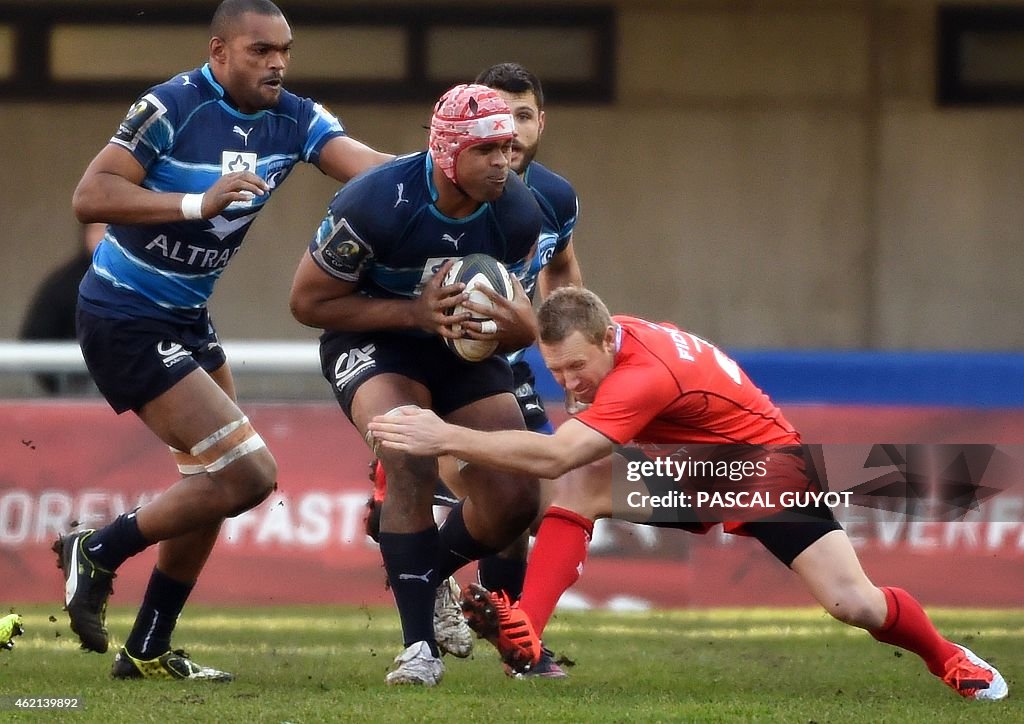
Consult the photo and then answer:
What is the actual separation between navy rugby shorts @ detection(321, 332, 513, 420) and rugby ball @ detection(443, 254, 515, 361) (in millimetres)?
204

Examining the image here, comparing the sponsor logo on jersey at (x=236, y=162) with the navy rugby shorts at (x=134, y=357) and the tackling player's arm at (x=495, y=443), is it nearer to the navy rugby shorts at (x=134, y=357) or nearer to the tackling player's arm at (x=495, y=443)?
the navy rugby shorts at (x=134, y=357)

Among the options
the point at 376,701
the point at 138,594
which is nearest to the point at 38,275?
the point at 138,594

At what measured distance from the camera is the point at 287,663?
6938 millimetres

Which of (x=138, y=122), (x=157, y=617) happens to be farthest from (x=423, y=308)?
(x=157, y=617)

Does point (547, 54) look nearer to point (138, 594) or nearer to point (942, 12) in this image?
point (942, 12)

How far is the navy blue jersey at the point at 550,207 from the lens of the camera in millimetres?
7012

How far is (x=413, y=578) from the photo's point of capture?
5902 millimetres

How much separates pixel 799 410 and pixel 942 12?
14.9 feet

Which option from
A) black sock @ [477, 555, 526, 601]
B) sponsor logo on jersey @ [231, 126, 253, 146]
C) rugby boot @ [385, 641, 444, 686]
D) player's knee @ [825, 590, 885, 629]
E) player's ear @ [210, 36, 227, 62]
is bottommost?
rugby boot @ [385, 641, 444, 686]

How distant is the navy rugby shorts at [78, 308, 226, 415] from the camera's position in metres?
6.21

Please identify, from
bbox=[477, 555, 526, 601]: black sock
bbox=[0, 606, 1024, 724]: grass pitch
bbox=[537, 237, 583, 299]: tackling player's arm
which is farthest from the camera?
bbox=[537, 237, 583, 299]: tackling player's arm

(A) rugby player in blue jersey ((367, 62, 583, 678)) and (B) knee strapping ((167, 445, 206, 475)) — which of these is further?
(A) rugby player in blue jersey ((367, 62, 583, 678))

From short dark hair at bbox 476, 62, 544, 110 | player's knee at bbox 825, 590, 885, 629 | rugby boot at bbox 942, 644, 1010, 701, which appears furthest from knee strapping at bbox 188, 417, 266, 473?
rugby boot at bbox 942, 644, 1010, 701

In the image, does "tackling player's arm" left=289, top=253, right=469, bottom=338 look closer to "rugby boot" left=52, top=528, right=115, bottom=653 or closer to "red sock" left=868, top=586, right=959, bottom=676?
"rugby boot" left=52, top=528, right=115, bottom=653
